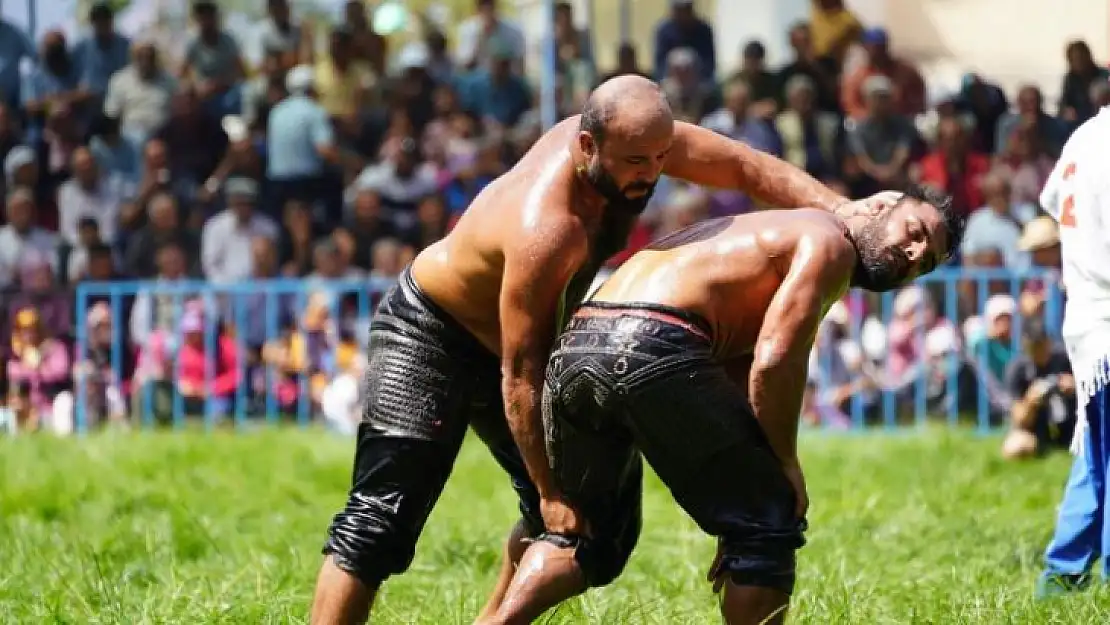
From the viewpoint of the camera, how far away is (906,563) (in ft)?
19.4

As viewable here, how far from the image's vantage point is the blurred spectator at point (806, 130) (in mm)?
12477

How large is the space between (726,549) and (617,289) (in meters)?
0.66

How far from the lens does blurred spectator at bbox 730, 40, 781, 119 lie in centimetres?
1271

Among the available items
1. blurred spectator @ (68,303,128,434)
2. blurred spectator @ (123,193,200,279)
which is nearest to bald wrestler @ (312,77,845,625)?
blurred spectator @ (68,303,128,434)

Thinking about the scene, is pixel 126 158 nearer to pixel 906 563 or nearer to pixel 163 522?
pixel 163 522

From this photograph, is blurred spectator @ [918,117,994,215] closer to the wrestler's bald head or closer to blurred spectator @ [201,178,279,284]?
blurred spectator @ [201,178,279,284]

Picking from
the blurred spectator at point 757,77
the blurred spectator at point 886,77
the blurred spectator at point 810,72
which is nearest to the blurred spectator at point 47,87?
the blurred spectator at point 757,77

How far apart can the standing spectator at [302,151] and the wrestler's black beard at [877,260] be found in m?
9.04

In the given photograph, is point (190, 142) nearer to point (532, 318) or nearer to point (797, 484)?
point (532, 318)

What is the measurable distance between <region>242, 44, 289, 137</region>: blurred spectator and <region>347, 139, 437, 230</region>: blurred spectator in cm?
96

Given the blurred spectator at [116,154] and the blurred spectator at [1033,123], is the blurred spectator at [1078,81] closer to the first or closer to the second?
the blurred spectator at [1033,123]

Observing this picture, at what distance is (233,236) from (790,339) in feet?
29.4

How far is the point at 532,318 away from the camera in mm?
Result: 4168

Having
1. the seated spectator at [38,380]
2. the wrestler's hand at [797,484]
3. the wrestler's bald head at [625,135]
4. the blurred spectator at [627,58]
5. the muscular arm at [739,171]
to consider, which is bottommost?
the seated spectator at [38,380]
